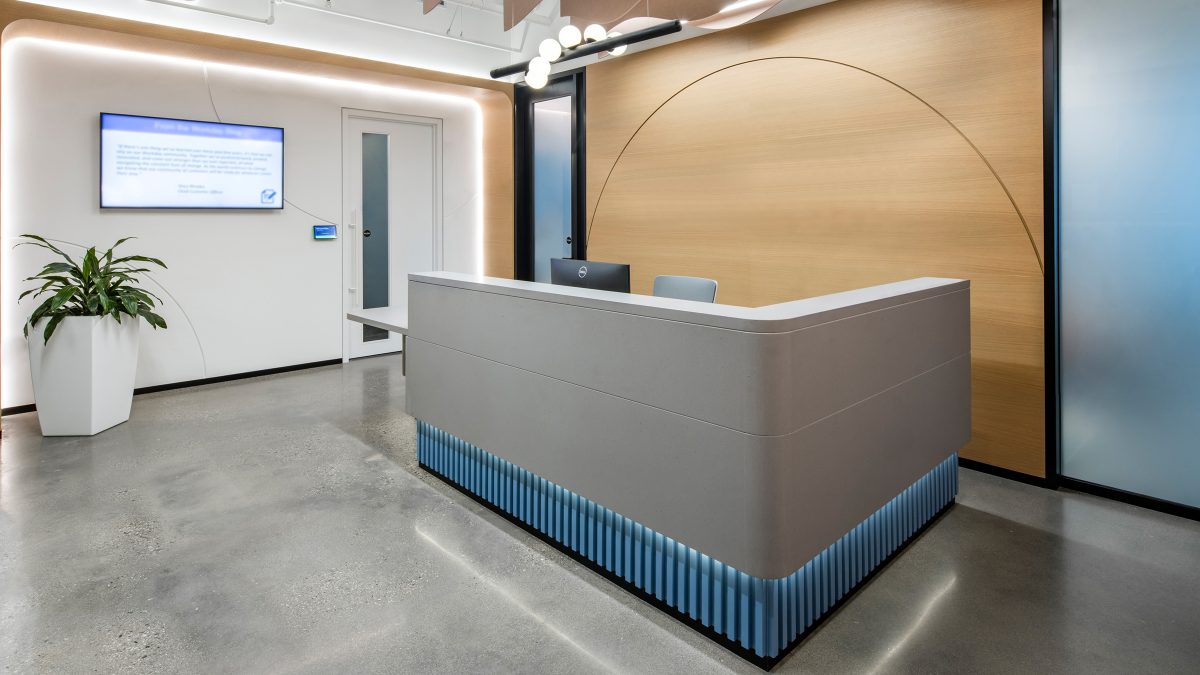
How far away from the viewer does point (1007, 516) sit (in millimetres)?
3227

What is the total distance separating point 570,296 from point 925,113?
8.71ft

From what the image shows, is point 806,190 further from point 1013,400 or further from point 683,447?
point 683,447

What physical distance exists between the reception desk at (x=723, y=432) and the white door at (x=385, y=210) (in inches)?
151

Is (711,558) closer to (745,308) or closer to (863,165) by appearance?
(745,308)

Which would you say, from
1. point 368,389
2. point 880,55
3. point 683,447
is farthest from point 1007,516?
point 368,389

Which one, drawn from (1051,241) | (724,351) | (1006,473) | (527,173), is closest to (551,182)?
(527,173)

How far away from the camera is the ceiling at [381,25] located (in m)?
5.03

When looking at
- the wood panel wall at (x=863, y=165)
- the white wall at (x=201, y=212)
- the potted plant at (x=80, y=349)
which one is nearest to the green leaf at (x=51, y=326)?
the potted plant at (x=80, y=349)

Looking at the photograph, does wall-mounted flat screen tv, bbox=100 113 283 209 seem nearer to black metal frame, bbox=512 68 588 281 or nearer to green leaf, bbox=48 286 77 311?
green leaf, bbox=48 286 77 311

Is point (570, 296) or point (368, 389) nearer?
point (570, 296)

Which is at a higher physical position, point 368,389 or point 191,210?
point 191,210

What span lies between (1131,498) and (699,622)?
8.26ft

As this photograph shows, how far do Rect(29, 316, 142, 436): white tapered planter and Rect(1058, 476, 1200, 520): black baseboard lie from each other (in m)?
5.73

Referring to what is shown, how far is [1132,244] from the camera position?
3244 millimetres
